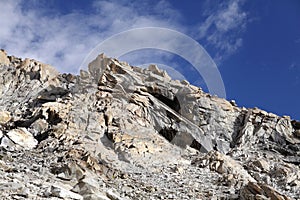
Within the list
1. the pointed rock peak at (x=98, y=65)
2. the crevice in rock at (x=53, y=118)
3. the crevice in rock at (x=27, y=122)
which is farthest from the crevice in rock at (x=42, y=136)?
the pointed rock peak at (x=98, y=65)

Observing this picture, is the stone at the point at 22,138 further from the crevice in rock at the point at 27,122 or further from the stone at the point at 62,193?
the stone at the point at 62,193

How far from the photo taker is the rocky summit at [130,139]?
826 inches

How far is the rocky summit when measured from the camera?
21.0m

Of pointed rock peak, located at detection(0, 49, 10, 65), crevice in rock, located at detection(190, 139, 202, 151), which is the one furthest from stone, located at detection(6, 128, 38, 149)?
pointed rock peak, located at detection(0, 49, 10, 65)

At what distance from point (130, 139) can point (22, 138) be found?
9.01 meters

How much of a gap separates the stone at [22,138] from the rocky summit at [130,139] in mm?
110

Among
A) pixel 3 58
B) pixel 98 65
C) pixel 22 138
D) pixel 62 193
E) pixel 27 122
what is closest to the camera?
pixel 62 193

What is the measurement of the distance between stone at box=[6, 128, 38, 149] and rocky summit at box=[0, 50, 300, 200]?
0.11 metres

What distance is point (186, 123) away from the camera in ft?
141

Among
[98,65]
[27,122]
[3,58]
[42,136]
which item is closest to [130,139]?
[42,136]

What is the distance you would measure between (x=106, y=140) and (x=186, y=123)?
1255 cm

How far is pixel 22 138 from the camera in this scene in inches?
1166

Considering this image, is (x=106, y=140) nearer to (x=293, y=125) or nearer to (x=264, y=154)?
(x=264, y=154)

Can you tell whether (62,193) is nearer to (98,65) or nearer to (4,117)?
(4,117)
